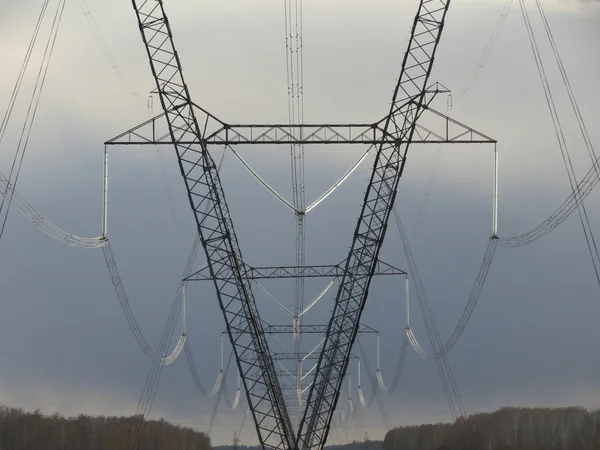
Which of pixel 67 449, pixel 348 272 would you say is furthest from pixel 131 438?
pixel 348 272

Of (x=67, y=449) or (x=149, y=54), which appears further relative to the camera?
(x=67, y=449)

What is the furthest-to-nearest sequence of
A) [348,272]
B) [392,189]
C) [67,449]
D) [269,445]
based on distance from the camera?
[67,449], [269,445], [348,272], [392,189]

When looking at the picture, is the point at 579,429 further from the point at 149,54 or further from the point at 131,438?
the point at 149,54

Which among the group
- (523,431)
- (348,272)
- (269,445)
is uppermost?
(523,431)

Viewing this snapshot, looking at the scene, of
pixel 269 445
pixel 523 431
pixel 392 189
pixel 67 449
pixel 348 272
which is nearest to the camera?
pixel 392 189

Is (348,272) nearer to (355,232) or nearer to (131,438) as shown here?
(355,232)

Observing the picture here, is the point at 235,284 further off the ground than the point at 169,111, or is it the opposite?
the point at 169,111
